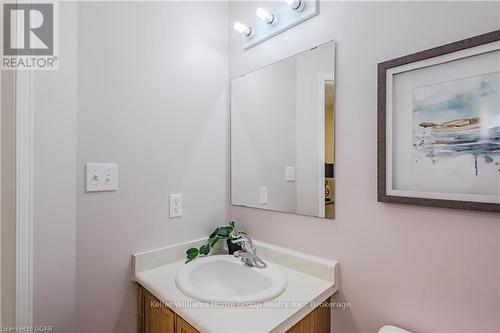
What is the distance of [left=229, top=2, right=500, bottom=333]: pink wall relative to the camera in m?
0.79

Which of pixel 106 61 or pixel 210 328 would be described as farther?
pixel 106 61

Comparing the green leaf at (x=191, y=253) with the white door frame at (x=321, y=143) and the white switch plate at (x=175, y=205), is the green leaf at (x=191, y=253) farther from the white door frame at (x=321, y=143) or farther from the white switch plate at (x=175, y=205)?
the white door frame at (x=321, y=143)

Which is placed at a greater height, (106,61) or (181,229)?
(106,61)

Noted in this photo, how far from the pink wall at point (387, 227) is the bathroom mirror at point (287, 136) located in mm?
52

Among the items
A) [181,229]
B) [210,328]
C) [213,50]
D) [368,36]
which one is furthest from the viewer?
[213,50]

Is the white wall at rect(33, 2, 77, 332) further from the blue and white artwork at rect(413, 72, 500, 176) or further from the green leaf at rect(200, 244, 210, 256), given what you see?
the blue and white artwork at rect(413, 72, 500, 176)

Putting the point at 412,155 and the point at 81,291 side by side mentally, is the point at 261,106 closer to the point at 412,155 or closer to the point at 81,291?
the point at 412,155

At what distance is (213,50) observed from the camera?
1.48 metres

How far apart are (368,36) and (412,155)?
489 mm

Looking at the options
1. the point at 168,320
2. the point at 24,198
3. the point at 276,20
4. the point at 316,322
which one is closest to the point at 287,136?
the point at 276,20

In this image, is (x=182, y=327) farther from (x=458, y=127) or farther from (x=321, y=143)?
(x=458, y=127)

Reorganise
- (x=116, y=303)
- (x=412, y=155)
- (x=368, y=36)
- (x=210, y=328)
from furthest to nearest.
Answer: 1. (x=116, y=303)
2. (x=368, y=36)
3. (x=412, y=155)
4. (x=210, y=328)

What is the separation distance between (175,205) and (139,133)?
387mm

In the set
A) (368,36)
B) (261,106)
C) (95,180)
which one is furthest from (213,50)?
(95,180)
